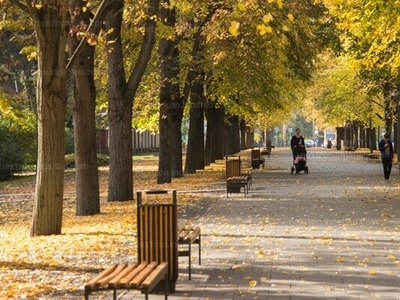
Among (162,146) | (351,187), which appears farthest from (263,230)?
(162,146)

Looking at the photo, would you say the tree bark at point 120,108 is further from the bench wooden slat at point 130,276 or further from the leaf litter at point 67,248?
the bench wooden slat at point 130,276

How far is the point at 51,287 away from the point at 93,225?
281 inches

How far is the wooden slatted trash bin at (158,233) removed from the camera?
31.7 ft

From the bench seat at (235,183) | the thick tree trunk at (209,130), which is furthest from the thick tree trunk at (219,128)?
the bench seat at (235,183)

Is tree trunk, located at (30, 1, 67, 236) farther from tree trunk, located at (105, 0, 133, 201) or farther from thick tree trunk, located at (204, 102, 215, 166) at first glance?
thick tree trunk, located at (204, 102, 215, 166)

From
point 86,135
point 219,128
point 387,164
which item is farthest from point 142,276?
point 219,128

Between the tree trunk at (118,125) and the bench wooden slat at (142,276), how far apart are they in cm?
1454

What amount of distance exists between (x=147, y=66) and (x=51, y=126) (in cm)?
2112

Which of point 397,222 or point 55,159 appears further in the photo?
point 397,222

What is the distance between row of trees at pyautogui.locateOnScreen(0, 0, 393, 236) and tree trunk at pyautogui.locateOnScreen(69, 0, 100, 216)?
0.02 meters

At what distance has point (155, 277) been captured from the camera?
7.77 m

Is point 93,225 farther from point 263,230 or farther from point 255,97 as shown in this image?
point 255,97

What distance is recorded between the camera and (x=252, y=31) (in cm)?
3131

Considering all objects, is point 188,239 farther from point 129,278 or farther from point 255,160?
point 255,160
